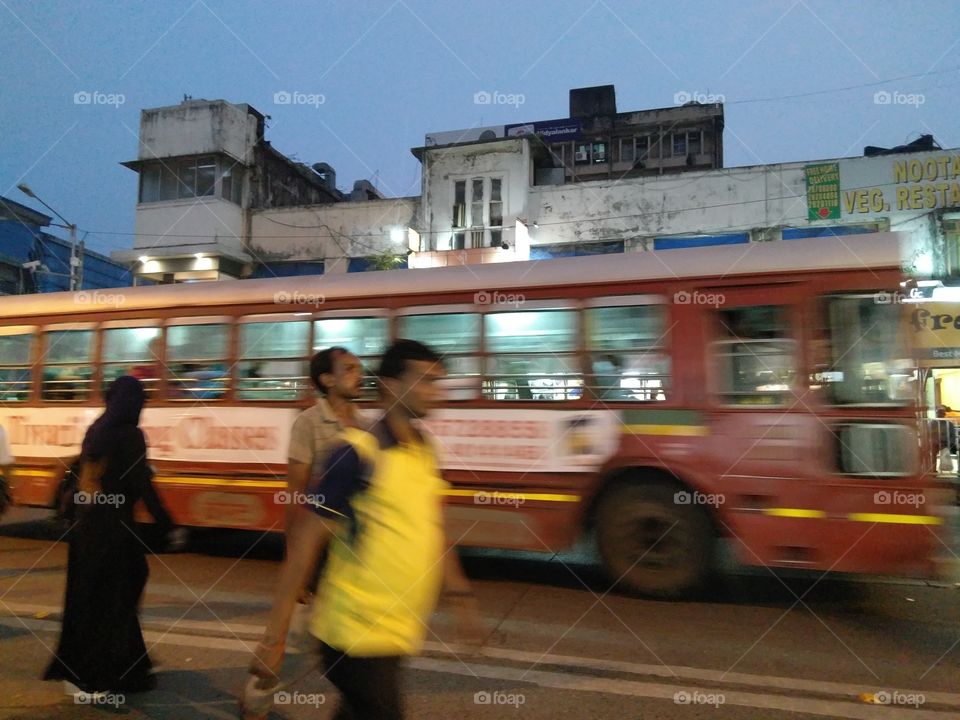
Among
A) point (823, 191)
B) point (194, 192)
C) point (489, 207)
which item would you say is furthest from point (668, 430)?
point (194, 192)

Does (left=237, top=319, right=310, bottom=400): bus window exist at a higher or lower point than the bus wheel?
higher

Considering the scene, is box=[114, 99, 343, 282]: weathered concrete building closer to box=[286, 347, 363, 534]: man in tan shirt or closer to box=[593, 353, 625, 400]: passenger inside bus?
box=[593, 353, 625, 400]: passenger inside bus

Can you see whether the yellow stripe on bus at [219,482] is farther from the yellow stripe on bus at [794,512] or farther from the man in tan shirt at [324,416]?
the yellow stripe on bus at [794,512]

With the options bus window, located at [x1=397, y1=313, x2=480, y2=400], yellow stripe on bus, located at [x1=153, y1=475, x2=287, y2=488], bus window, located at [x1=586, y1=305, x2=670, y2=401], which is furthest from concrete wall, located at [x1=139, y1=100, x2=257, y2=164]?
bus window, located at [x1=586, y1=305, x2=670, y2=401]

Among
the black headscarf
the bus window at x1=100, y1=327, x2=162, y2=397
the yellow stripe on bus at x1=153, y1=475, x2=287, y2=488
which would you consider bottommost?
the yellow stripe on bus at x1=153, y1=475, x2=287, y2=488

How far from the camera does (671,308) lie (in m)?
6.16

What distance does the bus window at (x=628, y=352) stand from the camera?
6.13 m

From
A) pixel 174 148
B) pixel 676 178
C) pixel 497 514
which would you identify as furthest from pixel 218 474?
pixel 174 148

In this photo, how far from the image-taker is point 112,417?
12.7 ft

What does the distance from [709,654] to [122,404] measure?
4008 mm

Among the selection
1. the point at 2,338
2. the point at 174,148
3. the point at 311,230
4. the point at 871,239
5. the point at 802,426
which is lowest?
the point at 802,426

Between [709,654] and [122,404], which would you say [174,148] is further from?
[709,654]

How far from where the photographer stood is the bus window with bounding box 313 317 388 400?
6938mm

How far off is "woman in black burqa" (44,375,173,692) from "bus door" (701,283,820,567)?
169 inches
